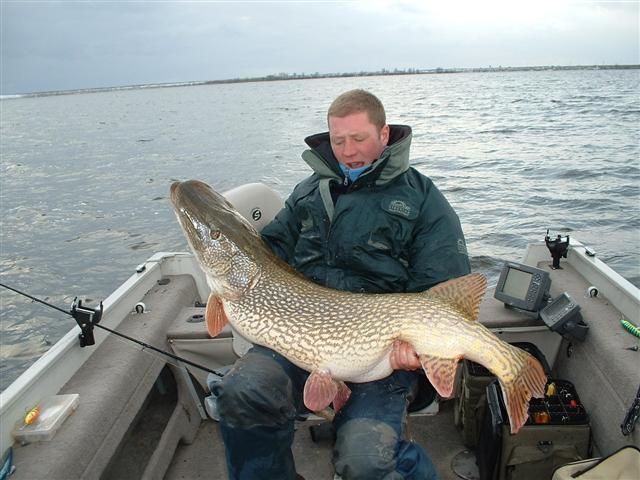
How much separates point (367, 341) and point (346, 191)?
917 mm

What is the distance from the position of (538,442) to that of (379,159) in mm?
1704

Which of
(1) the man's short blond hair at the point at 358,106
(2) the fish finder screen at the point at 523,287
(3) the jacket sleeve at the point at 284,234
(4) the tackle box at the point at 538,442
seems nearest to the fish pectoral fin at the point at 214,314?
(3) the jacket sleeve at the point at 284,234

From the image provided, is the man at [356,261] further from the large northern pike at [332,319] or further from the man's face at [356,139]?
the large northern pike at [332,319]

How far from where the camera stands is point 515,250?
823 cm

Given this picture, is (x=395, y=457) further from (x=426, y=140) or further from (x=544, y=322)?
(x=426, y=140)

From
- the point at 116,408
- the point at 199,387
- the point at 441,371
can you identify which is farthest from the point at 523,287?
the point at 116,408

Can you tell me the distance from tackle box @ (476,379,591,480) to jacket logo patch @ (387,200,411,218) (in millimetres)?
1167

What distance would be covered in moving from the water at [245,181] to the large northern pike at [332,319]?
203 inches

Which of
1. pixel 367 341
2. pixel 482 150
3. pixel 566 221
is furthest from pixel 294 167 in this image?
pixel 367 341

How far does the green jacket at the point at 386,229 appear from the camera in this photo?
260cm

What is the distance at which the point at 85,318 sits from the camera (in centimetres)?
273

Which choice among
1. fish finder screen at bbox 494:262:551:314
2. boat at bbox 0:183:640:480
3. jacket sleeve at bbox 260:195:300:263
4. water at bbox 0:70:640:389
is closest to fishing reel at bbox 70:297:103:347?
boat at bbox 0:183:640:480

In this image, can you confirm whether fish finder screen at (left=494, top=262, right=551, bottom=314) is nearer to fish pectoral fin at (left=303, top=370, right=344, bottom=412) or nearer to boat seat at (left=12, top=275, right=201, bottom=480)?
fish pectoral fin at (left=303, top=370, right=344, bottom=412)

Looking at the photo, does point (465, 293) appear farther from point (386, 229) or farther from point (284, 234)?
point (284, 234)
